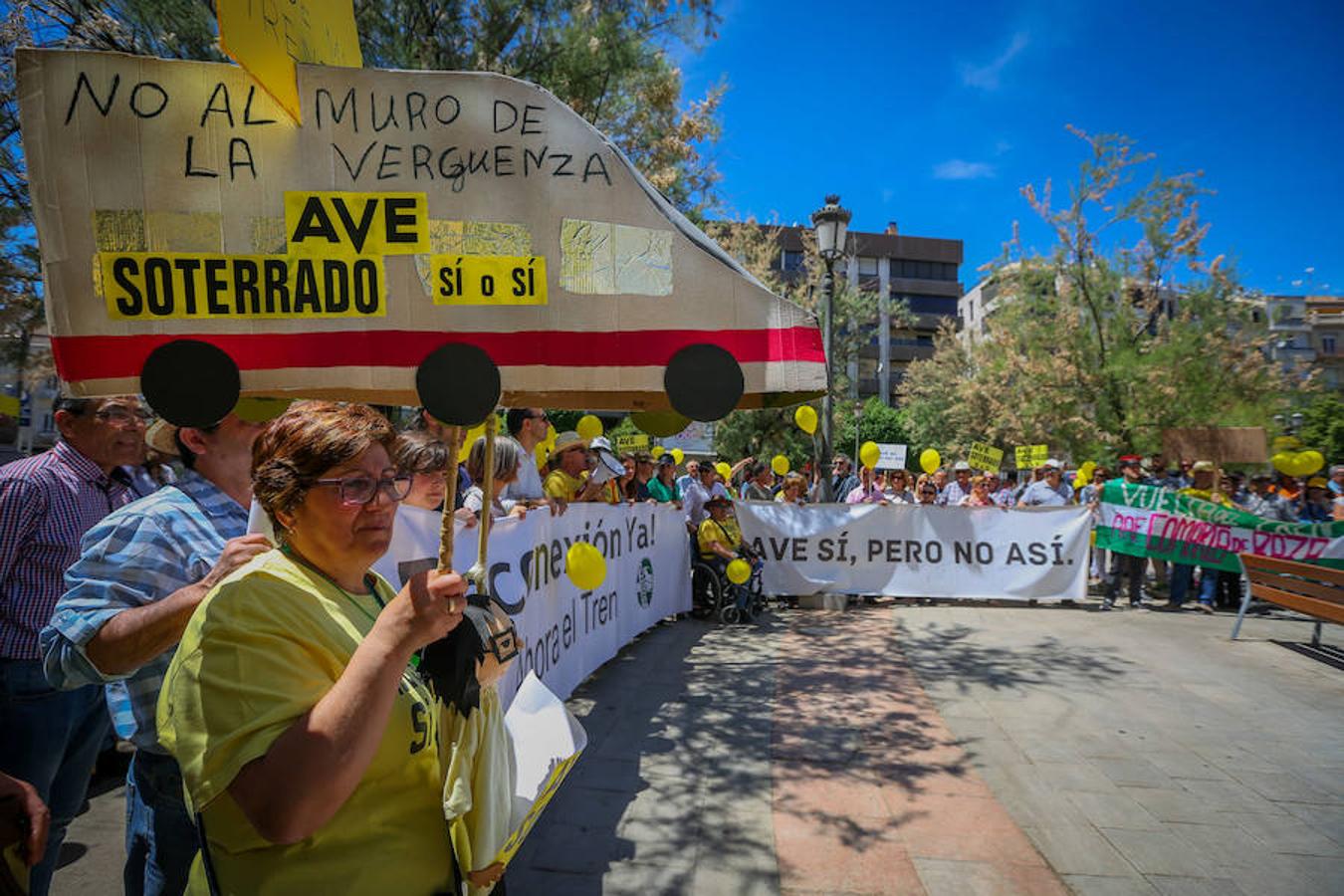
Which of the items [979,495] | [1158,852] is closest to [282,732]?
[1158,852]

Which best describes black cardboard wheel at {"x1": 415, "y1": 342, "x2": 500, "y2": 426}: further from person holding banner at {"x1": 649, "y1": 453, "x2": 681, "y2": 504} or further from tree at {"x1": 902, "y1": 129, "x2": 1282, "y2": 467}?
tree at {"x1": 902, "y1": 129, "x2": 1282, "y2": 467}

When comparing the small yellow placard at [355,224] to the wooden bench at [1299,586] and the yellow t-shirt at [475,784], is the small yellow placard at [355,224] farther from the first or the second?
the wooden bench at [1299,586]

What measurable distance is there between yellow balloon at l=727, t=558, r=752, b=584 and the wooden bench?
5.18 m

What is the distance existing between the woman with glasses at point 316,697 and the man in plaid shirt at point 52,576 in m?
1.46

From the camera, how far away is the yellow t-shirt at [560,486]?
5609mm

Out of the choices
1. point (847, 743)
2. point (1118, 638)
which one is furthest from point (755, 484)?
point (847, 743)

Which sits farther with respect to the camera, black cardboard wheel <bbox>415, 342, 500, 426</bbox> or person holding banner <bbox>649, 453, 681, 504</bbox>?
person holding banner <bbox>649, 453, 681, 504</bbox>

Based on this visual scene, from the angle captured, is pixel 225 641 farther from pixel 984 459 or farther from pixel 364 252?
pixel 984 459

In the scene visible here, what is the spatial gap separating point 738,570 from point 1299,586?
543 cm

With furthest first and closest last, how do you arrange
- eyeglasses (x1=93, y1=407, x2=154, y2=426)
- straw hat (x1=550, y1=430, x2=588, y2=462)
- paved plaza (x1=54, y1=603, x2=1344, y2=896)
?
straw hat (x1=550, y1=430, x2=588, y2=462) → paved plaza (x1=54, y1=603, x2=1344, y2=896) → eyeglasses (x1=93, y1=407, x2=154, y2=426)

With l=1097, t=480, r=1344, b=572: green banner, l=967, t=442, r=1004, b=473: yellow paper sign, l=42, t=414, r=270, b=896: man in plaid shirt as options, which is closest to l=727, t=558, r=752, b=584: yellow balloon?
l=967, t=442, r=1004, b=473: yellow paper sign

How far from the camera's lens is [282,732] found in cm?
114

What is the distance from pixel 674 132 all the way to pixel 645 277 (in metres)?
10.1

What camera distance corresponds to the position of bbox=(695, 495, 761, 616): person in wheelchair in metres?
8.58
